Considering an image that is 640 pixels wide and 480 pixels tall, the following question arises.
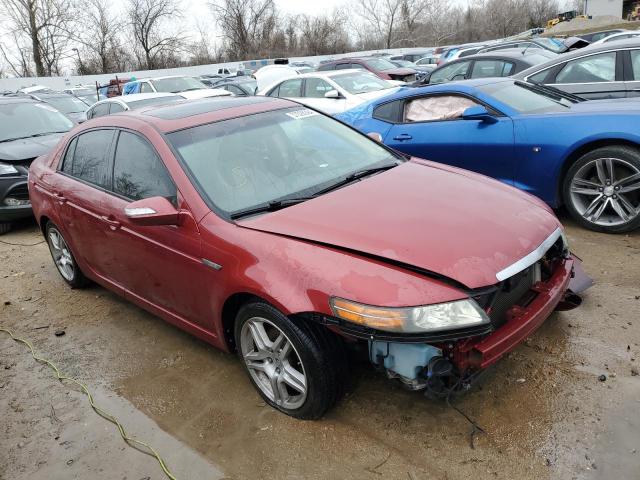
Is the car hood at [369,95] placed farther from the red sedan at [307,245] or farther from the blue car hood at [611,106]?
the red sedan at [307,245]

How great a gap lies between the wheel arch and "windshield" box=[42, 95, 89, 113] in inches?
538

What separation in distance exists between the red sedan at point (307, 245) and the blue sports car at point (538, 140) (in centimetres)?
121

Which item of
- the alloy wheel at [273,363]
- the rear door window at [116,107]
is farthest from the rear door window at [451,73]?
the alloy wheel at [273,363]

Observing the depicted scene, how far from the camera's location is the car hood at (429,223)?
7.83ft

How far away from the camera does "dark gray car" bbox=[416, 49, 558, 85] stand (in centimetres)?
929

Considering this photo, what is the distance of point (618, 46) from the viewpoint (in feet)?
21.9

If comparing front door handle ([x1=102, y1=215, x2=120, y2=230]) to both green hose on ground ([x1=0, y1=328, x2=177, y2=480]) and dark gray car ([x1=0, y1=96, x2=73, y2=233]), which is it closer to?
green hose on ground ([x1=0, y1=328, x2=177, y2=480])

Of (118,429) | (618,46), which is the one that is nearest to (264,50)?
(618,46)

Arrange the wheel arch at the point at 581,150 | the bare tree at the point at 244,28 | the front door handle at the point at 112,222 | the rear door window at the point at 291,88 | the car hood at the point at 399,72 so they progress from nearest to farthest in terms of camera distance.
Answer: the front door handle at the point at 112,222 → the wheel arch at the point at 581,150 → the rear door window at the point at 291,88 → the car hood at the point at 399,72 → the bare tree at the point at 244,28

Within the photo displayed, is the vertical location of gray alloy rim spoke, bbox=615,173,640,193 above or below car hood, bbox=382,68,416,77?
below

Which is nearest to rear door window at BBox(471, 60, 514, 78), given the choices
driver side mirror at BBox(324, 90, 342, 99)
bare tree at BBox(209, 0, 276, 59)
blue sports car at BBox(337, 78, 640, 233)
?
driver side mirror at BBox(324, 90, 342, 99)

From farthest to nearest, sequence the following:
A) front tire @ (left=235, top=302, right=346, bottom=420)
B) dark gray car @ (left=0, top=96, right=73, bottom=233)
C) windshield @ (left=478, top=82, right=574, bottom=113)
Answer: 1. dark gray car @ (left=0, top=96, right=73, bottom=233)
2. windshield @ (left=478, top=82, right=574, bottom=113)
3. front tire @ (left=235, top=302, right=346, bottom=420)

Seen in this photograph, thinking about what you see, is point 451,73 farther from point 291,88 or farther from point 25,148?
point 25,148

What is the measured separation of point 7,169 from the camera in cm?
687
